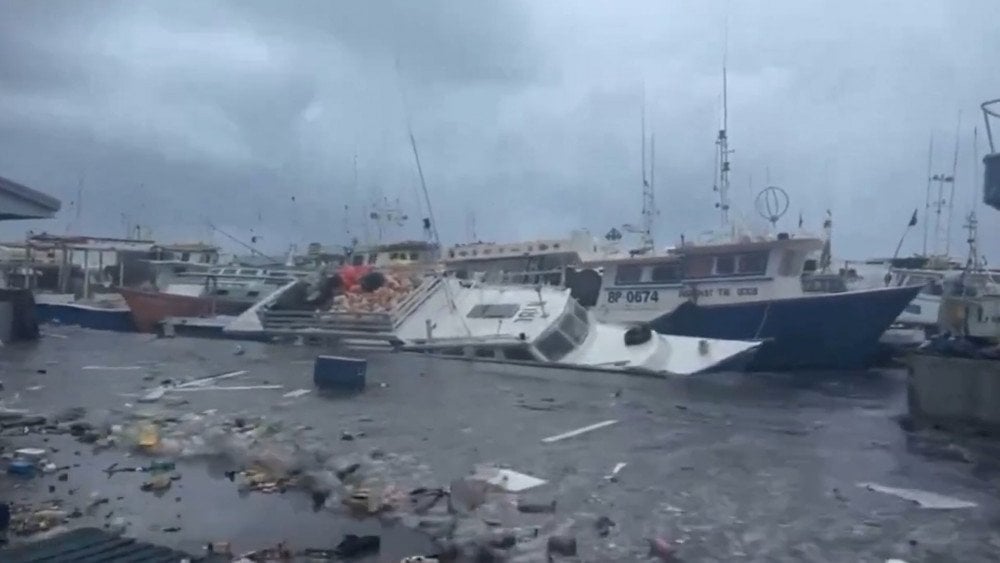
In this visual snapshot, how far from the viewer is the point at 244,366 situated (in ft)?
65.9

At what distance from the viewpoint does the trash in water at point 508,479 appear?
352 inches

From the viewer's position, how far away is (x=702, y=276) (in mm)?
28094

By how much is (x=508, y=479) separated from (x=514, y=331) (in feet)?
41.5

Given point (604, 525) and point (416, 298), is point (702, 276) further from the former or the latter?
point (604, 525)

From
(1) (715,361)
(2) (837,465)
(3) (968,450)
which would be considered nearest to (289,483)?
(2) (837,465)

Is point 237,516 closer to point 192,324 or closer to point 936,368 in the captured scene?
point 936,368

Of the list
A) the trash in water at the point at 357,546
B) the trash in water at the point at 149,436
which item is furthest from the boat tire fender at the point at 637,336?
the trash in water at the point at 357,546

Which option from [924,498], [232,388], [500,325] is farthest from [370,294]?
[924,498]

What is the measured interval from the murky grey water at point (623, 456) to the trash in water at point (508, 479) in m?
0.20

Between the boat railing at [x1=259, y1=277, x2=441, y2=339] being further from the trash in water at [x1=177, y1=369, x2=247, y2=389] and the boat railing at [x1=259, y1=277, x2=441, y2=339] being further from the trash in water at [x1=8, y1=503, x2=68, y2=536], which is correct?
the trash in water at [x1=8, y1=503, x2=68, y2=536]

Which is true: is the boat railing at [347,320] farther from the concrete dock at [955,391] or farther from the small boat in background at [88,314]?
the small boat in background at [88,314]

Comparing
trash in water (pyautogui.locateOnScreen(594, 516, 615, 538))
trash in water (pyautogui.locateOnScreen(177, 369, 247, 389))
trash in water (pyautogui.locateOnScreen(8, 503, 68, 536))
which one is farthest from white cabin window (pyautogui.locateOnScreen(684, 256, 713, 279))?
trash in water (pyautogui.locateOnScreen(8, 503, 68, 536))

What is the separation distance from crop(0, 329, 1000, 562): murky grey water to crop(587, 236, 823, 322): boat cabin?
253 inches

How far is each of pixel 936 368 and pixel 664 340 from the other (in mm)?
8194
